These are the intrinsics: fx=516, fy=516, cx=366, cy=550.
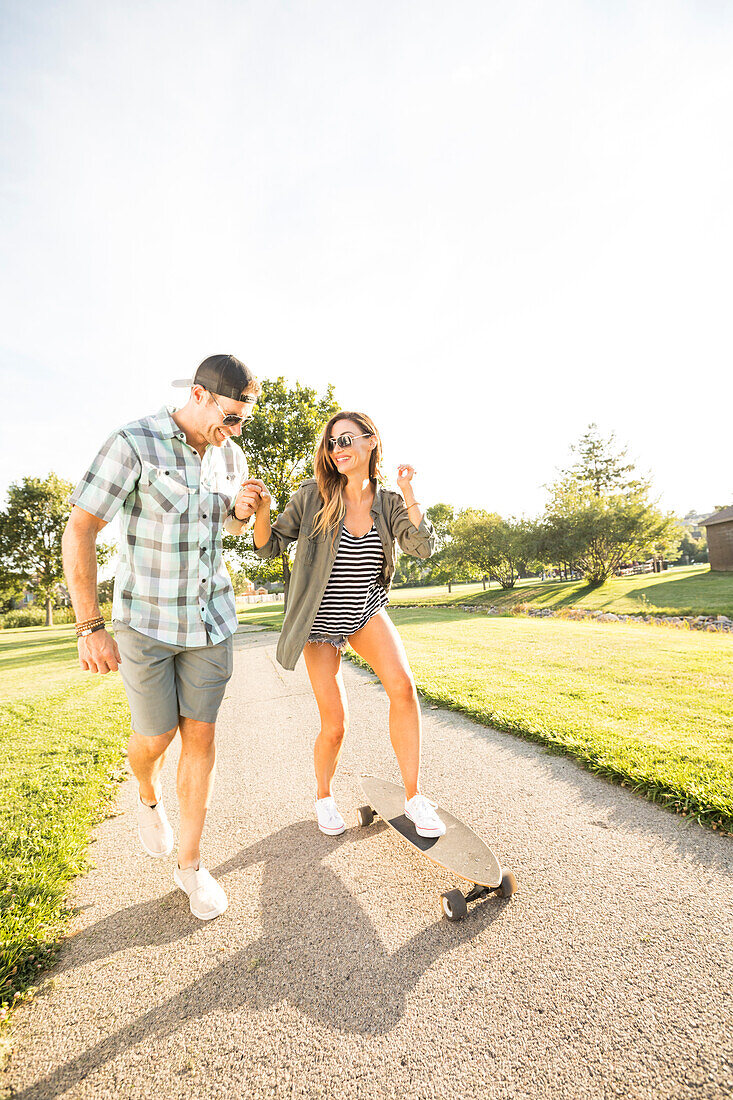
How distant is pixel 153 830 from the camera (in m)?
A: 3.00

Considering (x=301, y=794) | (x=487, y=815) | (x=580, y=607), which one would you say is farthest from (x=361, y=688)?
(x=580, y=607)

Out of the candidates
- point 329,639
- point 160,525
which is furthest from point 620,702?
point 160,525

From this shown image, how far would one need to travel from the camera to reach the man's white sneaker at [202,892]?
8.44ft

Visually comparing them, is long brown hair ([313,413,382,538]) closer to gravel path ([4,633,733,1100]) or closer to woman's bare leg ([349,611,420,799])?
woman's bare leg ([349,611,420,799])

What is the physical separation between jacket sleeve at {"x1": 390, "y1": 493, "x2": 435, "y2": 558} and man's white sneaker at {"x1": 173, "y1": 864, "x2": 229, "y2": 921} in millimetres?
2140

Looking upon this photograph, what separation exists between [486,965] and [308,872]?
114 centimetres

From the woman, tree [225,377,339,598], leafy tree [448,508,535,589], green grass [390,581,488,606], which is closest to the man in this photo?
the woman

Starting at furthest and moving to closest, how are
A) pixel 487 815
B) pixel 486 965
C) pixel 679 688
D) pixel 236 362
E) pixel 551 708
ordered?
A: pixel 679 688
pixel 551 708
pixel 487 815
pixel 236 362
pixel 486 965

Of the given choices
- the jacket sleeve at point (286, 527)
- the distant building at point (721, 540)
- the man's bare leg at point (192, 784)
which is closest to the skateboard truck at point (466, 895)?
the man's bare leg at point (192, 784)

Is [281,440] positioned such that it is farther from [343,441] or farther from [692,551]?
[692,551]

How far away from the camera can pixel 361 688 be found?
785 centimetres

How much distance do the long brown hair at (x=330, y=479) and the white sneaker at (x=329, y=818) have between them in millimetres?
1767

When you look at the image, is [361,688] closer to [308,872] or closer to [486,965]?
[308,872]

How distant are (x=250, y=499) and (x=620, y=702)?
488 cm
